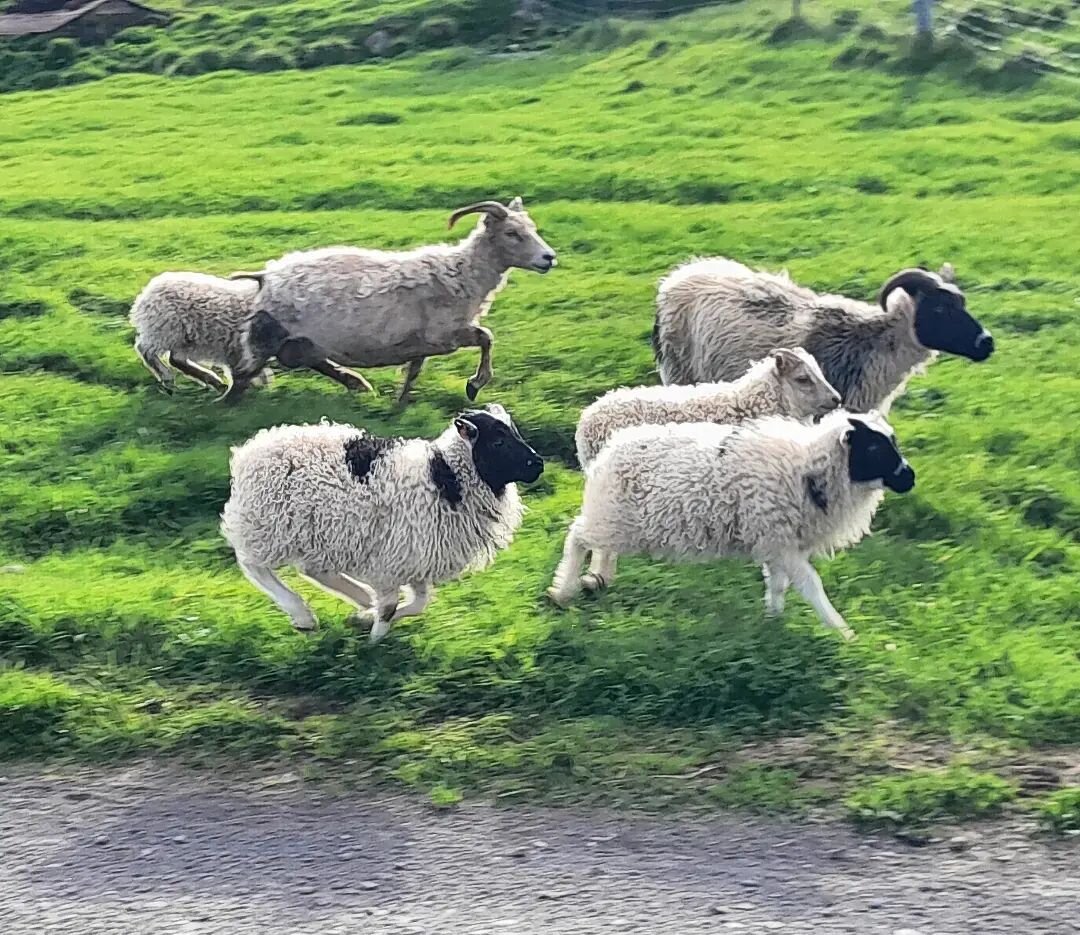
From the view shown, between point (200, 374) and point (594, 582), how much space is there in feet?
16.5

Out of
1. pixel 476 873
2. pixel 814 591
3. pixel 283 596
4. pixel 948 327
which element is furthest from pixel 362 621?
pixel 948 327

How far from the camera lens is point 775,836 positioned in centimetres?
526

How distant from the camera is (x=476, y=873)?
5.07 meters

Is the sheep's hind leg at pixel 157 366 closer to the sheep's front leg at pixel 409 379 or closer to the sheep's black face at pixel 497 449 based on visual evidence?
the sheep's front leg at pixel 409 379

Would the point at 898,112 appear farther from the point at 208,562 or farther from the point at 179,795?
the point at 179,795

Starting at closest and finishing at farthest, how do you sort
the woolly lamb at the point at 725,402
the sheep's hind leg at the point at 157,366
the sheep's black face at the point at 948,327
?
1. the woolly lamb at the point at 725,402
2. the sheep's black face at the point at 948,327
3. the sheep's hind leg at the point at 157,366

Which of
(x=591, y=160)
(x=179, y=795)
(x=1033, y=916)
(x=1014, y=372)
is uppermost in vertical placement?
(x=1033, y=916)

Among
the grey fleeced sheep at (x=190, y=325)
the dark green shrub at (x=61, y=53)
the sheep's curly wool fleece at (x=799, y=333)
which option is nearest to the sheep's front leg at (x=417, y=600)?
the sheep's curly wool fleece at (x=799, y=333)

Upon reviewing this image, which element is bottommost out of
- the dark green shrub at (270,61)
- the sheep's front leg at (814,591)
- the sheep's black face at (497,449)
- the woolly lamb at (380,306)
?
the dark green shrub at (270,61)

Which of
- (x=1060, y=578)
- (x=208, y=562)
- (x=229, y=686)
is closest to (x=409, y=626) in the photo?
(x=229, y=686)

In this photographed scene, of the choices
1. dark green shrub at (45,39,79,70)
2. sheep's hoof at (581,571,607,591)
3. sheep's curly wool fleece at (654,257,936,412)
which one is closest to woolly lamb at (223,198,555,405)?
sheep's curly wool fleece at (654,257,936,412)

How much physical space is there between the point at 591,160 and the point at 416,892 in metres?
14.0

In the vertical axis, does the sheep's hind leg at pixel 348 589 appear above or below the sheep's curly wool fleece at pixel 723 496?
below

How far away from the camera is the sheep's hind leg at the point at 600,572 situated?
7.39 meters
